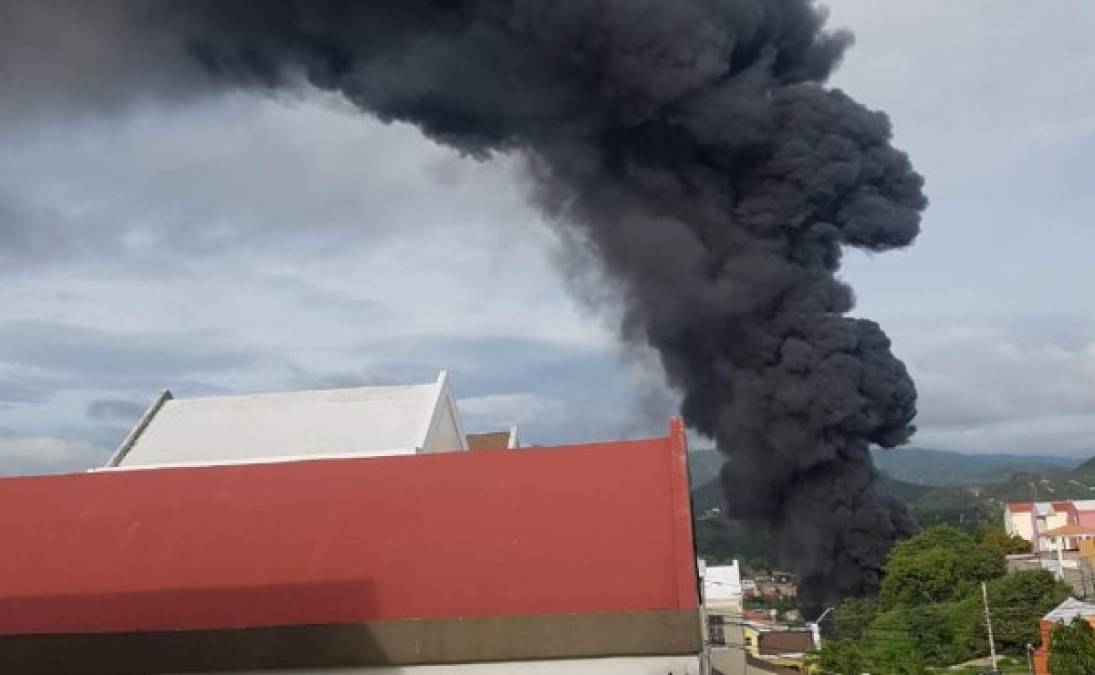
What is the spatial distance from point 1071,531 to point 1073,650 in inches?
1823

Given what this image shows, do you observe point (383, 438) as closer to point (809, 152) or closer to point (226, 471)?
point (226, 471)

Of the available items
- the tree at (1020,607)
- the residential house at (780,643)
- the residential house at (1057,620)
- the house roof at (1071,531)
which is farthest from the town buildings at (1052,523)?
the residential house at (1057,620)

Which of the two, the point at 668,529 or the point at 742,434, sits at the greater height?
the point at 742,434

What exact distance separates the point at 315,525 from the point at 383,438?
6.69 meters

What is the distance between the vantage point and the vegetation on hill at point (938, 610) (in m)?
32.8

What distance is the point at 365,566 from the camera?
9828 mm

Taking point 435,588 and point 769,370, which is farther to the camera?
point 769,370

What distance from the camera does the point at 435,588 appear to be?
9492 mm

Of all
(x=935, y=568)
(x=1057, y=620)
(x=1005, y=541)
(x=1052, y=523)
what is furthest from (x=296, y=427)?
(x=1052, y=523)

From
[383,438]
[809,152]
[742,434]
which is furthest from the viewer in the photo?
[742,434]

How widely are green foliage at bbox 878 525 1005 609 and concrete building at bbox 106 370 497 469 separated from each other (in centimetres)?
2139

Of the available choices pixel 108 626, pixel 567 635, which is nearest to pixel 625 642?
pixel 567 635

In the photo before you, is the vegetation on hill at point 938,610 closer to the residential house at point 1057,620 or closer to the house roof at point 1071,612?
the residential house at point 1057,620

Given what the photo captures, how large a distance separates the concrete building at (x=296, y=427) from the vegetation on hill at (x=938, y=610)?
1777cm
